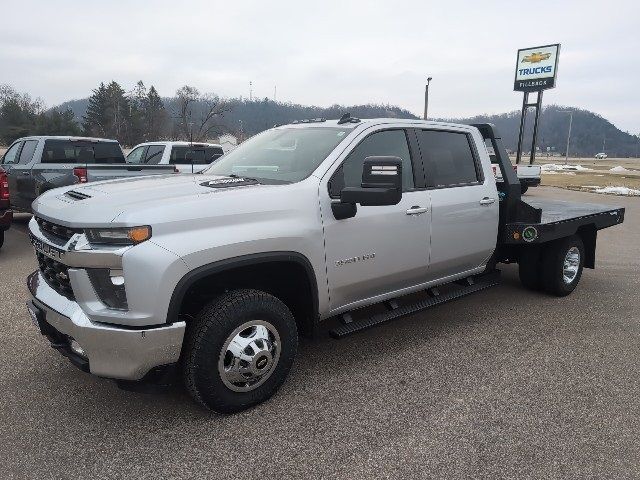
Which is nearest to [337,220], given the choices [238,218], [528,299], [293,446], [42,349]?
[238,218]

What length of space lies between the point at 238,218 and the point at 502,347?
102 inches

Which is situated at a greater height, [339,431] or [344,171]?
[344,171]

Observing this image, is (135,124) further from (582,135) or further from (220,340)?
(582,135)

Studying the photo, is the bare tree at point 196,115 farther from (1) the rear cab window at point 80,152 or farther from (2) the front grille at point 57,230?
(2) the front grille at point 57,230

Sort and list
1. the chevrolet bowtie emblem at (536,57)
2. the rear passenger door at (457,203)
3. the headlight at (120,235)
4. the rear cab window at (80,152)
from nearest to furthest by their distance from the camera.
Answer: the headlight at (120,235) < the rear passenger door at (457,203) < the rear cab window at (80,152) < the chevrolet bowtie emblem at (536,57)

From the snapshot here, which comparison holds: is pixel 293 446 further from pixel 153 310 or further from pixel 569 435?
pixel 569 435

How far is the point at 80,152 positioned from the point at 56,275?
7.37 meters

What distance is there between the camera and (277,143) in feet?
13.4

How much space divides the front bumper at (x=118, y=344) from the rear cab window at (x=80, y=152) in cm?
721

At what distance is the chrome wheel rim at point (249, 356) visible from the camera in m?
2.92

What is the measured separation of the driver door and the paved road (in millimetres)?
594

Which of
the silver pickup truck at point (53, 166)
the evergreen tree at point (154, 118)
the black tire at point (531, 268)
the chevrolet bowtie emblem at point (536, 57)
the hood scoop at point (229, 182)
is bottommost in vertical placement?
the black tire at point (531, 268)

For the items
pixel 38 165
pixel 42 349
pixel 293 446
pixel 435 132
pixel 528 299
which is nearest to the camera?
pixel 293 446

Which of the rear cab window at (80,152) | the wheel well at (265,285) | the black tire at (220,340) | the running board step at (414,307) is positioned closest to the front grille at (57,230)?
the wheel well at (265,285)
